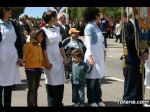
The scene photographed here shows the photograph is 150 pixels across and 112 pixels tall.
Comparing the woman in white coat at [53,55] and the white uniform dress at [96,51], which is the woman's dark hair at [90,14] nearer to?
the white uniform dress at [96,51]

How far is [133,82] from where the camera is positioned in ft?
25.1

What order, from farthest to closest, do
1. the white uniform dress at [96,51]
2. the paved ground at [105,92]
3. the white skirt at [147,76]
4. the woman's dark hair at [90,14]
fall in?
the paved ground at [105,92] → the white skirt at [147,76] → the woman's dark hair at [90,14] → the white uniform dress at [96,51]

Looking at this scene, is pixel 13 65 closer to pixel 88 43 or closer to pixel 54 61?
pixel 54 61

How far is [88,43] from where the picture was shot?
780 centimetres

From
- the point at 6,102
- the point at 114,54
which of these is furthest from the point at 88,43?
the point at 114,54

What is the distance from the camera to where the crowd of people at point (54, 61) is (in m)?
7.25

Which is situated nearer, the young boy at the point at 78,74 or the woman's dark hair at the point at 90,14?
the woman's dark hair at the point at 90,14

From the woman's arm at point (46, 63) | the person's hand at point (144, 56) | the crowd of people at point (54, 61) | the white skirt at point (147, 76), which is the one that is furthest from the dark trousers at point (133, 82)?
the woman's arm at point (46, 63)

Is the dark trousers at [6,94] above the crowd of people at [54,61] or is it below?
below

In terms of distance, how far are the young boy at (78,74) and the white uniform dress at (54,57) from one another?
713mm

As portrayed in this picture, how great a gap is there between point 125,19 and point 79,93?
4.86 ft

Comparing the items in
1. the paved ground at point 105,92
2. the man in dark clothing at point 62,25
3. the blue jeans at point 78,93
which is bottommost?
the paved ground at point 105,92

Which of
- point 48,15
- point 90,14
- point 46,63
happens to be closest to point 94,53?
point 90,14

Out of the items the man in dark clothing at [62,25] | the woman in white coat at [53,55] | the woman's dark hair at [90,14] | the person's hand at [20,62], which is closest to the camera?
the woman in white coat at [53,55]
